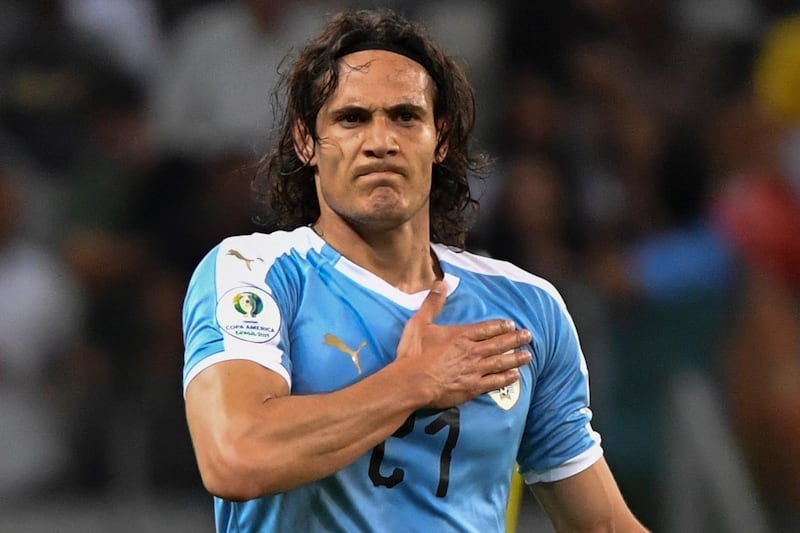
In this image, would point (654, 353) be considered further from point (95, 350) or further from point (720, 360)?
point (95, 350)

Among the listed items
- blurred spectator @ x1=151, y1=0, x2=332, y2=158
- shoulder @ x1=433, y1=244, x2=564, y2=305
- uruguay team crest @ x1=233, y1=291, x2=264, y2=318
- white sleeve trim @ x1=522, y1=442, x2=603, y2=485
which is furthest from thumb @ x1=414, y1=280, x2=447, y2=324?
blurred spectator @ x1=151, y1=0, x2=332, y2=158

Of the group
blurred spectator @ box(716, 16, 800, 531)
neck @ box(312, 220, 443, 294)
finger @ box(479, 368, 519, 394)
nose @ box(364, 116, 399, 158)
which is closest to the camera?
finger @ box(479, 368, 519, 394)

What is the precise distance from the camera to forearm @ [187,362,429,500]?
120 inches

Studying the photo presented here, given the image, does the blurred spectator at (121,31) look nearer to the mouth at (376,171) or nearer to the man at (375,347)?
the man at (375,347)

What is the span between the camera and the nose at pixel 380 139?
3.49 meters

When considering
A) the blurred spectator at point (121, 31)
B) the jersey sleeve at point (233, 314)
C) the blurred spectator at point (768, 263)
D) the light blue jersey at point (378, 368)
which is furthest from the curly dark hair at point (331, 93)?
the blurred spectator at point (121, 31)

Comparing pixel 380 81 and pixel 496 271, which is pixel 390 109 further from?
pixel 496 271

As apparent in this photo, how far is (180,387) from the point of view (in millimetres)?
6305

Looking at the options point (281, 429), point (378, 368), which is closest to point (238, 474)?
point (281, 429)

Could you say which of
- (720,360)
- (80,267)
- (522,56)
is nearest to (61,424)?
(80,267)

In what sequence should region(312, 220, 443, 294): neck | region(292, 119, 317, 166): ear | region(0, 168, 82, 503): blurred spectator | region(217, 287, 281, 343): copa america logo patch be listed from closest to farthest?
region(217, 287, 281, 343): copa america logo patch, region(312, 220, 443, 294): neck, region(292, 119, 317, 166): ear, region(0, 168, 82, 503): blurred spectator

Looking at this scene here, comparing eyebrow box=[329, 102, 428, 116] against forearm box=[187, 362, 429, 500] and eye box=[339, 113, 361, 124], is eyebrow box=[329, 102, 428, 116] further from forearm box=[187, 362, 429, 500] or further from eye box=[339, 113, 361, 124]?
forearm box=[187, 362, 429, 500]

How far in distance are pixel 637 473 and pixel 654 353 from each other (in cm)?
56

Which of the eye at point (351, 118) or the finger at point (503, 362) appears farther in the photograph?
the eye at point (351, 118)
